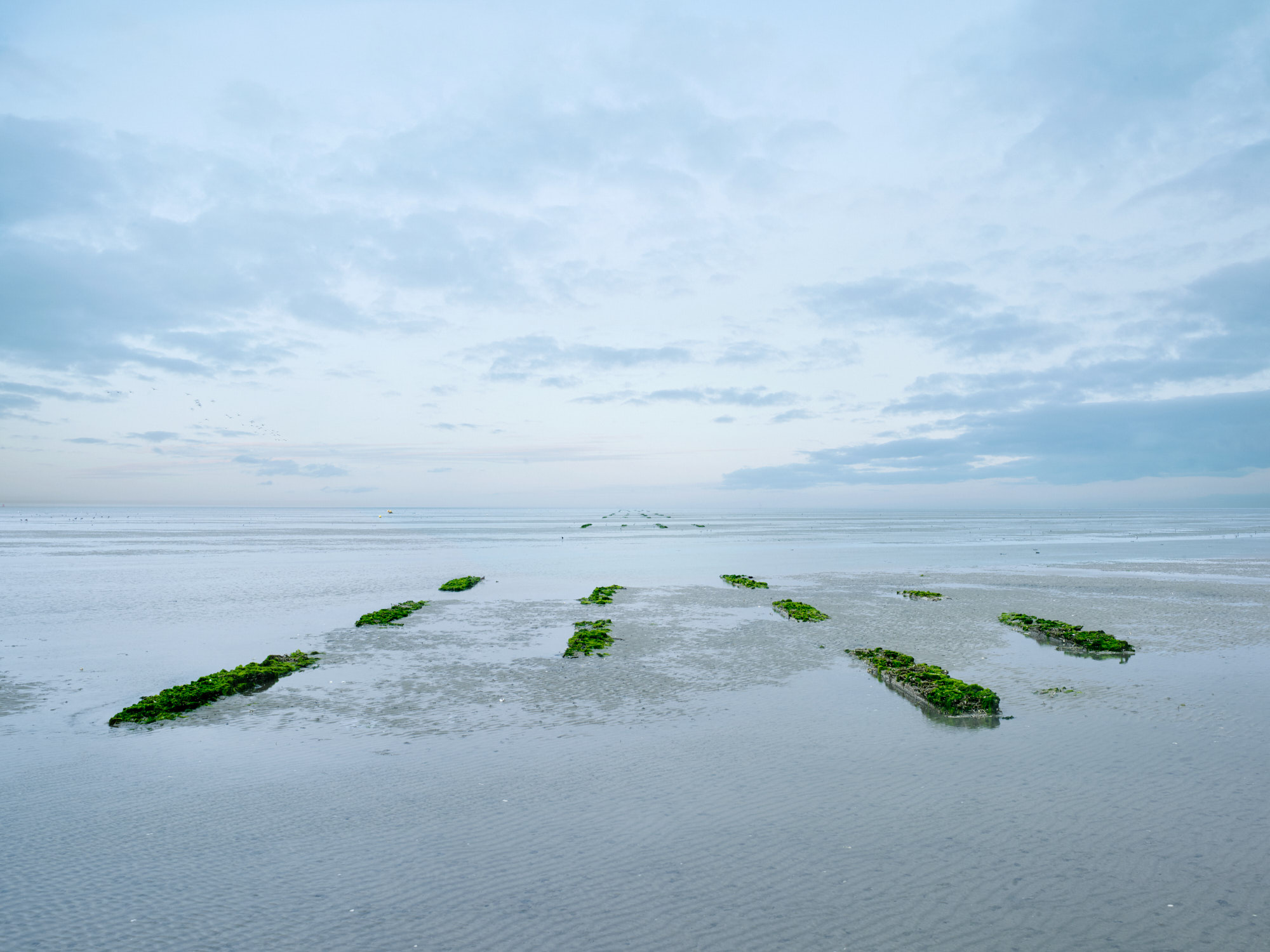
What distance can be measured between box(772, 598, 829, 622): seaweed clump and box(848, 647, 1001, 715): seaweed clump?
7023 millimetres

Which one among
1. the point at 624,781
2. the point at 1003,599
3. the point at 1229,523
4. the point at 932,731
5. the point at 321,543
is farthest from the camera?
the point at 1229,523

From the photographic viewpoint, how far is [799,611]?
29859mm

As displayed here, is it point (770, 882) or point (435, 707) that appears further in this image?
point (435, 707)

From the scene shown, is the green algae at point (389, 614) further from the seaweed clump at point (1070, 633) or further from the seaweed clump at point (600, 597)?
the seaweed clump at point (1070, 633)

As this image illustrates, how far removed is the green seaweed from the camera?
38344 millimetres

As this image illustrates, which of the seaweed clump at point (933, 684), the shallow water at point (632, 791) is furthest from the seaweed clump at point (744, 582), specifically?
the seaweed clump at point (933, 684)

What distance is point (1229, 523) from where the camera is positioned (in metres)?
133

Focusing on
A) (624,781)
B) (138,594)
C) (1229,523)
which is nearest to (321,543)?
(138,594)

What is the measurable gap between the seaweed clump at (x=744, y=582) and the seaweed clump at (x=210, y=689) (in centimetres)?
2461

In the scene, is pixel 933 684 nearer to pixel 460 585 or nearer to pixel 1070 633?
pixel 1070 633

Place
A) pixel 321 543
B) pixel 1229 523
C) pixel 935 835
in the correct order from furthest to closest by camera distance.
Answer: pixel 1229 523
pixel 321 543
pixel 935 835

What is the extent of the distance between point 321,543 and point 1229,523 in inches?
6186

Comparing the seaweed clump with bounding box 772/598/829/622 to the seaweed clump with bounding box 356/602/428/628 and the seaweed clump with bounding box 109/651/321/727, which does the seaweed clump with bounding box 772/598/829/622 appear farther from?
the seaweed clump with bounding box 109/651/321/727

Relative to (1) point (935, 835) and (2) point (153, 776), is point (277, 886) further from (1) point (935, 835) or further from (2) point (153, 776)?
(1) point (935, 835)
